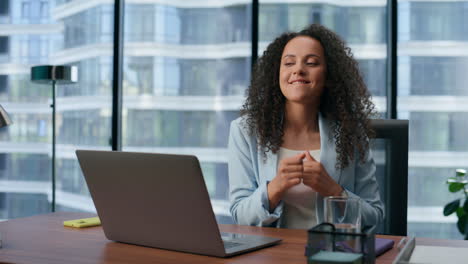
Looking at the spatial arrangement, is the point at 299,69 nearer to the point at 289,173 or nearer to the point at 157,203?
the point at 289,173

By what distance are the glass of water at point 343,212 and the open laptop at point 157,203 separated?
201mm

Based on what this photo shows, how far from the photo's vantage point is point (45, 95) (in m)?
4.01

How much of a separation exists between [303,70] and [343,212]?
79cm

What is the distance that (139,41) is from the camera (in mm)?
4035

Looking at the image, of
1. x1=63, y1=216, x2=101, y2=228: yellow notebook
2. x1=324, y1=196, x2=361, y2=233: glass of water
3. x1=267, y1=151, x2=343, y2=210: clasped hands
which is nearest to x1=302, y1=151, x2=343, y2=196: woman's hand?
x1=267, y1=151, x2=343, y2=210: clasped hands

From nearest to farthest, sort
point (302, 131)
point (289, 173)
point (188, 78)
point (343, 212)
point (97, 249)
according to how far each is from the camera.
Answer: point (343, 212)
point (97, 249)
point (289, 173)
point (302, 131)
point (188, 78)

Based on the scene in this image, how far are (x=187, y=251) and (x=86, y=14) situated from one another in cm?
335

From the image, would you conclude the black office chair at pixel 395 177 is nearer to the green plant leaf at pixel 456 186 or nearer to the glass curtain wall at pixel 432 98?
the green plant leaf at pixel 456 186

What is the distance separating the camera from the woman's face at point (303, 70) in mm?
1741

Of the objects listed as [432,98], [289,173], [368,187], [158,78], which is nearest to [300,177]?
[289,173]

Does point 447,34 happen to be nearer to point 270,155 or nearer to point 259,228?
point 270,155

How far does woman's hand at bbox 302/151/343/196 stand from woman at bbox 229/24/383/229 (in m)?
0.05

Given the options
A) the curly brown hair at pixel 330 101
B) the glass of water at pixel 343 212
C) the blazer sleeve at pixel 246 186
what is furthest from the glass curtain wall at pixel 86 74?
the glass of water at pixel 343 212

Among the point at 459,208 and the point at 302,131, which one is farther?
the point at 459,208
